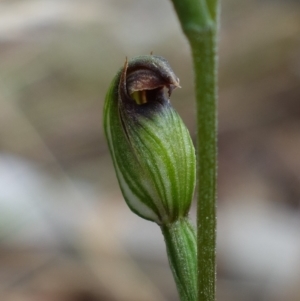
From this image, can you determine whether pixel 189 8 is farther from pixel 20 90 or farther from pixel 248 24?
pixel 248 24

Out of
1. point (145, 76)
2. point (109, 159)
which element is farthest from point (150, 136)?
point (109, 159)

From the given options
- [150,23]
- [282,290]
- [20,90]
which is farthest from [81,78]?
[282,290]

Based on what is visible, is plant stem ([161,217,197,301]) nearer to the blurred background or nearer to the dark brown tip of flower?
the dark brown tip of flower

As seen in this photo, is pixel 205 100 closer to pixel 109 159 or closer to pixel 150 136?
pixel 150 136

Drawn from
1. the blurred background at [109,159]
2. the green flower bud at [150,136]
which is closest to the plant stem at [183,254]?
the green flower bud at [150,136]

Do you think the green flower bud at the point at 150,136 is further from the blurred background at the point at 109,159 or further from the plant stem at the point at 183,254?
the blurred background at the point at 109,159

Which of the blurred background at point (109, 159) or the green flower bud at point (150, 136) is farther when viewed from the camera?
the blurred background at point (109, 159)
